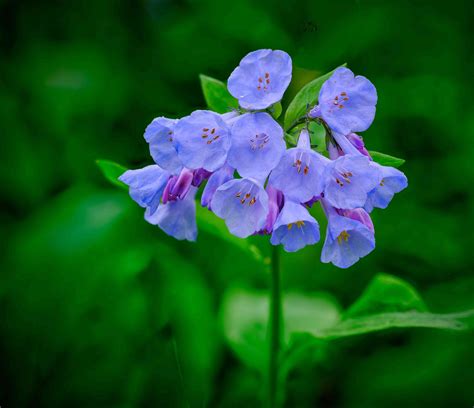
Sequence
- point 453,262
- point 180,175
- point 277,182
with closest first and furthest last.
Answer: point 277,182, point 180,175, point 453,262

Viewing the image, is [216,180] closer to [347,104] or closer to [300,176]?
[300,176]

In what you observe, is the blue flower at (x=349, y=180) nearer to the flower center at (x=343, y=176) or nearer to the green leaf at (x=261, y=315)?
the flower center at (x=343, y=176)

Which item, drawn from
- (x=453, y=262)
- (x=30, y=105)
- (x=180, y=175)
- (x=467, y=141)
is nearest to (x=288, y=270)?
(x=453, y=262)

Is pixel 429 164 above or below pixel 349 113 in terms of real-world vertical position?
below

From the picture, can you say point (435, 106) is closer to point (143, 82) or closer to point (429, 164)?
point (429, 164)

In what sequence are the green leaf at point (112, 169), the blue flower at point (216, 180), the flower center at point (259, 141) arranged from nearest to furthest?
the flower center at point (259, 141) < the blue flower at point (216, 180) < the green leaf at point (112, 169)

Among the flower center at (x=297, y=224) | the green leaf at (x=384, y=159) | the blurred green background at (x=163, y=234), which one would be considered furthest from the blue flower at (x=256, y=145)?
the blurred green background at (x=163, y=234)

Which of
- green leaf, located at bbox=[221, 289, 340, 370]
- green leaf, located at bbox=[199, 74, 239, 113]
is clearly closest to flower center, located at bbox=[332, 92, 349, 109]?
green leaf, located at bbox=[199, 74, 239, 113]

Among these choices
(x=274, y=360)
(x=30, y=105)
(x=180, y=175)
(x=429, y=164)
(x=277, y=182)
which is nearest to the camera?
(x=277, y=182)

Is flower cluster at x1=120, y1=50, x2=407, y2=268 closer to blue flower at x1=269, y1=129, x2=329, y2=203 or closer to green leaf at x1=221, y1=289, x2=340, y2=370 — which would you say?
blue flower at x1=269, y1=129, x2=329, y2=203
